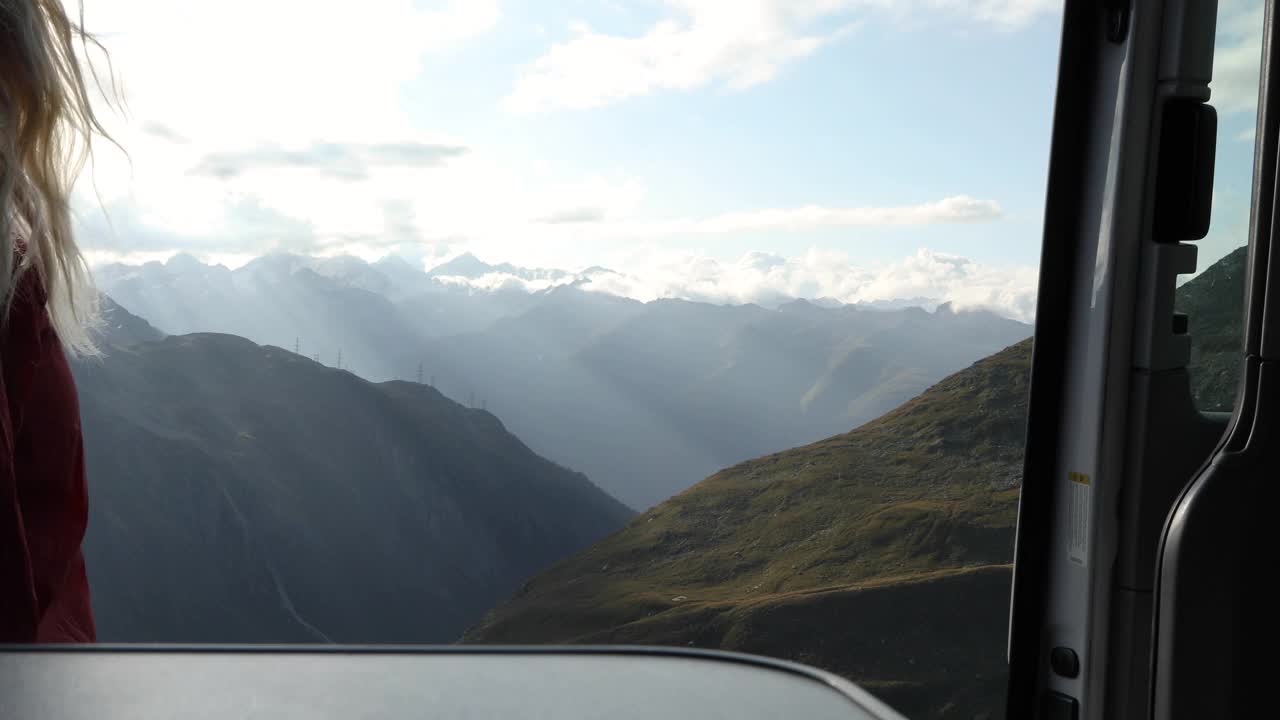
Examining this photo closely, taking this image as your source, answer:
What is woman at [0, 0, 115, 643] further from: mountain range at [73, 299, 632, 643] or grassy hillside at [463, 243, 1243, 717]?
mountain range at [73, 299, 632, 643]

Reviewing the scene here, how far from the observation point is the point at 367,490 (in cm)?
6925

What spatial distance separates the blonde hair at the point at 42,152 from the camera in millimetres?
1350

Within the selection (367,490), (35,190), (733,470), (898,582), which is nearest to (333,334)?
(367,490)

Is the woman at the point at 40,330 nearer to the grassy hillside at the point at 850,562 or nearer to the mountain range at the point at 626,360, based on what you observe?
the grassy hillside at the point at 850,562

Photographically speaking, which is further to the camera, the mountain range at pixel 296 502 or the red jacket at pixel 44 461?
the mountain range at pixel 296 502

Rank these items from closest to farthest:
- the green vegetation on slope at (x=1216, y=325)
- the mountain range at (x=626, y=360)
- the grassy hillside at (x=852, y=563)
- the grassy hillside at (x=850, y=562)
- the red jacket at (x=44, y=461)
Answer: the green vegetation on slope at (x=1216, y=325) → the red jacket at (x=44, y=461) → the grassy hillside at (x=852, y=563) → the grassy hillside at (x=850, y=562) → the mountain range at (x=626, y=360)

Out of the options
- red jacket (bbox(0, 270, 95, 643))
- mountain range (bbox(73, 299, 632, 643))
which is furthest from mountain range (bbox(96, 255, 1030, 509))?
red jacket (bbox(0, 270, 95, 643))

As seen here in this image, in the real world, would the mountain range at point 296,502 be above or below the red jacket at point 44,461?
below

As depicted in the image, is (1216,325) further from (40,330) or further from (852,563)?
(852,563)

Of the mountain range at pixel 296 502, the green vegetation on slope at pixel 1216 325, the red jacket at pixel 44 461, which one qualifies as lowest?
the mountain range at pixel 296 502

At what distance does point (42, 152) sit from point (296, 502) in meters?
67.3

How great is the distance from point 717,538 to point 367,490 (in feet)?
118

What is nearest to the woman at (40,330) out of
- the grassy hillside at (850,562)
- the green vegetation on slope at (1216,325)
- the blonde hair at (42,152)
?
the blonde hair at (42,152)

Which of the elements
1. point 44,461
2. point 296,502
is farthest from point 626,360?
point 44,461
